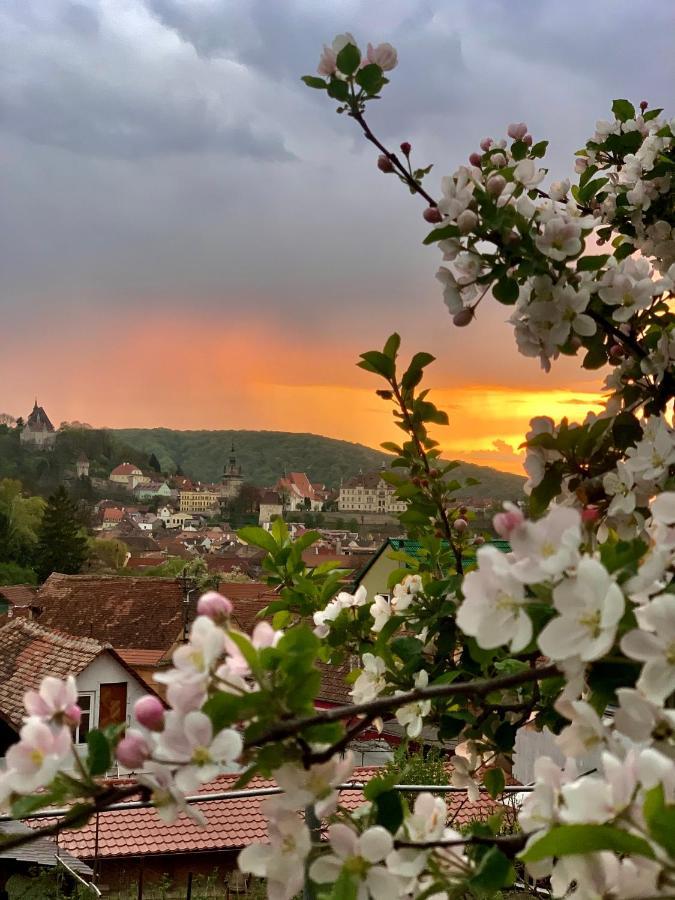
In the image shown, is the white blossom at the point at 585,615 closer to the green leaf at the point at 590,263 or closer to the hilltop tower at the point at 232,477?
the green leaf at the point at 590,263

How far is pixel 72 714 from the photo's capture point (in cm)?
56

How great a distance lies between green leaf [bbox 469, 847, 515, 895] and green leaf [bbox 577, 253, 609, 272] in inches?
24.9

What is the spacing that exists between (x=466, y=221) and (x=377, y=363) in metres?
0.33

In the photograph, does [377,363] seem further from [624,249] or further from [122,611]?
[122,611]

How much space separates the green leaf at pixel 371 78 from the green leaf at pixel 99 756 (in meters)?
0.79

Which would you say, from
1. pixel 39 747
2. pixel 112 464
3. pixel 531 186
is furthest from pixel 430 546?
pixel 112 464

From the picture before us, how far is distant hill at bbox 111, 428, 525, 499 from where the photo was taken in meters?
52.3

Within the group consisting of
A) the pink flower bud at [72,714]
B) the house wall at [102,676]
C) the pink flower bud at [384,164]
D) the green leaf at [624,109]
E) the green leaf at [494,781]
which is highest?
the green leaf at [624,109]

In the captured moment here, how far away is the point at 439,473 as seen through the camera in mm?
1349

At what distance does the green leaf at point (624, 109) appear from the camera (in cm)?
166

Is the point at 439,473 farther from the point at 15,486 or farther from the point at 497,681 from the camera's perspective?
the point at 15,486

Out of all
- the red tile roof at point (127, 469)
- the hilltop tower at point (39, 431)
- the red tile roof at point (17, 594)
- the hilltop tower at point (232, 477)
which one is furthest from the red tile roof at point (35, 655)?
the red tile roof at point (127, 469)

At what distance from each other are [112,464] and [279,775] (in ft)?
214

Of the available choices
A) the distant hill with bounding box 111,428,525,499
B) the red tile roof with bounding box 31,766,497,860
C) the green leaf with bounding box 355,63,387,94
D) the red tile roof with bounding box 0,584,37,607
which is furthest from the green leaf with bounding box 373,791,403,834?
the distant hill with bounding box 111,428,525,499
